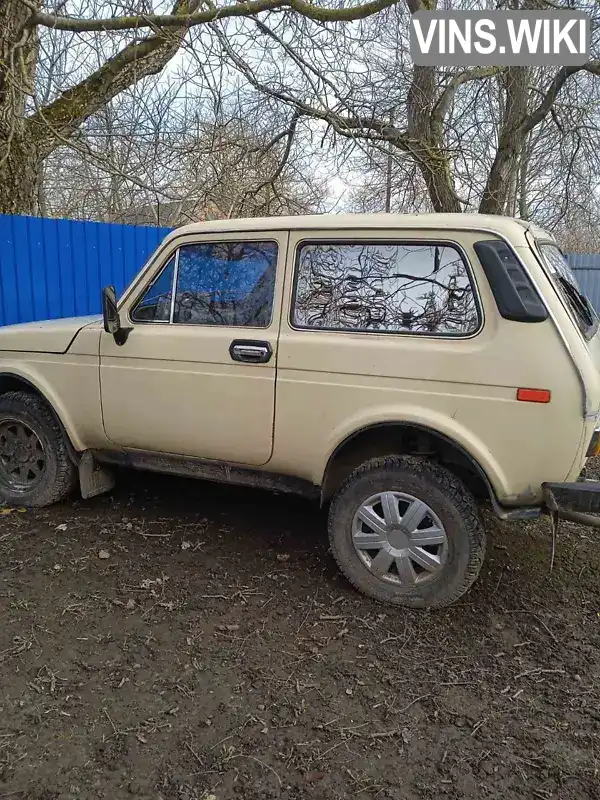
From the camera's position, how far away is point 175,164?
317 inches

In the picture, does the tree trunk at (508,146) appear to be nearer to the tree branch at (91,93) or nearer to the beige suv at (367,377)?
the tree branch at (91,93)

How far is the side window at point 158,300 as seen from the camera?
375 cm

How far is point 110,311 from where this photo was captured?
12.2 ft

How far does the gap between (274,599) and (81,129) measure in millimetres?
6423

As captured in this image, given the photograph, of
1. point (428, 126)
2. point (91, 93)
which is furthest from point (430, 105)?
point (91, 93)

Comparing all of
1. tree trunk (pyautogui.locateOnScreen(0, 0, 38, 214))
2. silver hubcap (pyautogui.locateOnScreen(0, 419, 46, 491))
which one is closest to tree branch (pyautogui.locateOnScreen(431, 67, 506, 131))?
tree trunk (pyautogui.locateOnScreen(0, 0, 38, 214))

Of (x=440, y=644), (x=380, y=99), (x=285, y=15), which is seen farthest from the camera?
(x=380, y=99)

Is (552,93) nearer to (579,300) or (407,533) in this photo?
(579,300)

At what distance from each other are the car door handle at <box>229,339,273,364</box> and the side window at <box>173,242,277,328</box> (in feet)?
0.38

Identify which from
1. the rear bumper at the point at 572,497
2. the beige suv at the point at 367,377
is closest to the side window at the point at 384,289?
the beige suv at the point at 367,377

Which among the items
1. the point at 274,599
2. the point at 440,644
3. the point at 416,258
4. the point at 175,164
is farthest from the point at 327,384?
the point at 175,164

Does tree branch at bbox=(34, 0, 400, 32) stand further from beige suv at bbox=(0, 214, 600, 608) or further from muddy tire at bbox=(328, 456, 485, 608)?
muddy tire at bbox=(328, 456, 485, 608)

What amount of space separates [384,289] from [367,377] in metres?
0.47

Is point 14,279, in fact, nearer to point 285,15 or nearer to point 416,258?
point 285,15
